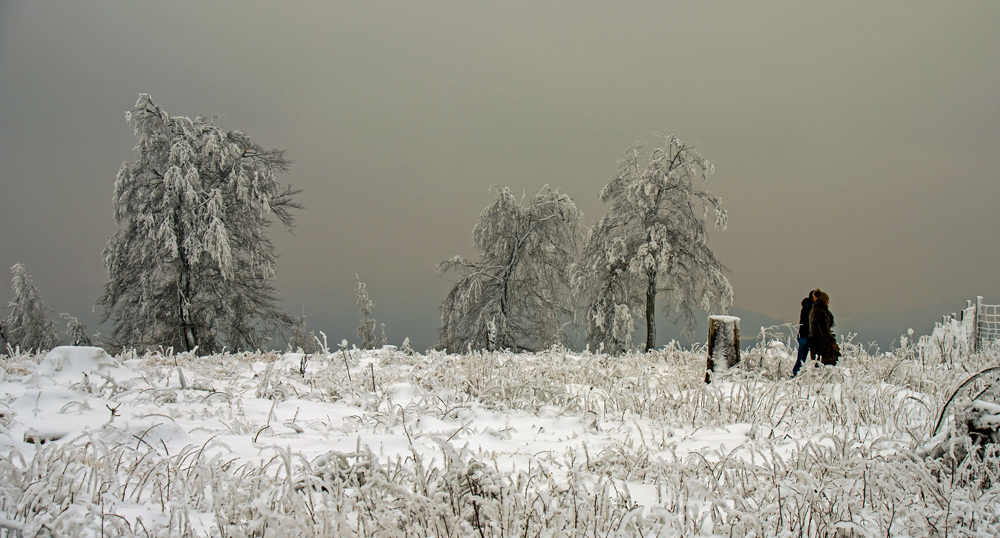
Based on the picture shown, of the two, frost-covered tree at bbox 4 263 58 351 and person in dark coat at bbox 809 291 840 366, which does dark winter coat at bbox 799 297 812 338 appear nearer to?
person in dark coat at bbox 809 291 840 366

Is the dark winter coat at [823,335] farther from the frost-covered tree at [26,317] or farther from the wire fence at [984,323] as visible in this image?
the frost-covered tree at [26,317]

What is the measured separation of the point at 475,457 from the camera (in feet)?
10.7

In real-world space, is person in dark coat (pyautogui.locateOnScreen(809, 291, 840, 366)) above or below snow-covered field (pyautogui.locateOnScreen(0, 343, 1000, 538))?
above

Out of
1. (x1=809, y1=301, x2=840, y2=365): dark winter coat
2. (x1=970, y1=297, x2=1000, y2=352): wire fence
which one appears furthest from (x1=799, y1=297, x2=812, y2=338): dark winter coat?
(x1=970, y1=297, x2=1000, y2=352): wire fence

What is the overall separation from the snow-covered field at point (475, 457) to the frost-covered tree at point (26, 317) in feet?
75.1

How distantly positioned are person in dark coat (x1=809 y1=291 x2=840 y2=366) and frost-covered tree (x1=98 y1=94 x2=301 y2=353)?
48.9 feet

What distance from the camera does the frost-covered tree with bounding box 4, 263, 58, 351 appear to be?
2378 centimetres

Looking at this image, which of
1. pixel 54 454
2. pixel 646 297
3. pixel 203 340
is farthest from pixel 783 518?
pixel 203 340

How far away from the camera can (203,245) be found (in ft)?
50.6

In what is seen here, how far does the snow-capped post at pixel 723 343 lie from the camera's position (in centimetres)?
700

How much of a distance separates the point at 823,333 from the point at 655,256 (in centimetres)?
1035

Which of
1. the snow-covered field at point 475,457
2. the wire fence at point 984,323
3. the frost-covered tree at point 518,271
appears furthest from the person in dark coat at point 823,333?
the frost-covered tree at point 518,271

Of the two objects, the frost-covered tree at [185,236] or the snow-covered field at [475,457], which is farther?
the frost-covered tree at [185,236]

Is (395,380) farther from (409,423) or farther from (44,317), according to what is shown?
(44,317)
